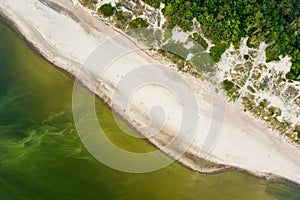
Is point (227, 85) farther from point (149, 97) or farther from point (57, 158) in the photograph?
point (57, 158)

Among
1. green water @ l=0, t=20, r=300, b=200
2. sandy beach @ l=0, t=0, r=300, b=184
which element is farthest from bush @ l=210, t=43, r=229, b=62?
green water @ l=0, t=20, r=300, b=200

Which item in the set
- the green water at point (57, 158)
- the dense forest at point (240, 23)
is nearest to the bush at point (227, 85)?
the dense forest at point (240, 23)

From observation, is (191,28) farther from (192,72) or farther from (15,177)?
(15,177)

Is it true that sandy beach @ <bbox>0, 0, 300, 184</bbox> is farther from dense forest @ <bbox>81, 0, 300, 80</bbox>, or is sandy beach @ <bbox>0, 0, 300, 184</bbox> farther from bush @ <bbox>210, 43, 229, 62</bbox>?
dense forest @ <bbox>81, 0, 300, 80</bbox>

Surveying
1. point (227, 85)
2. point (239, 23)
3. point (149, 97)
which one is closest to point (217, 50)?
point (239, 23)

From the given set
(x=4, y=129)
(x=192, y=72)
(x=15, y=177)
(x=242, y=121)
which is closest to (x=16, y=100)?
(x=4, y=129)

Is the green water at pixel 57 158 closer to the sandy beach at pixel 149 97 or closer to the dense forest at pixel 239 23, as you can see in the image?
the sandy beach at pixel 149 97
